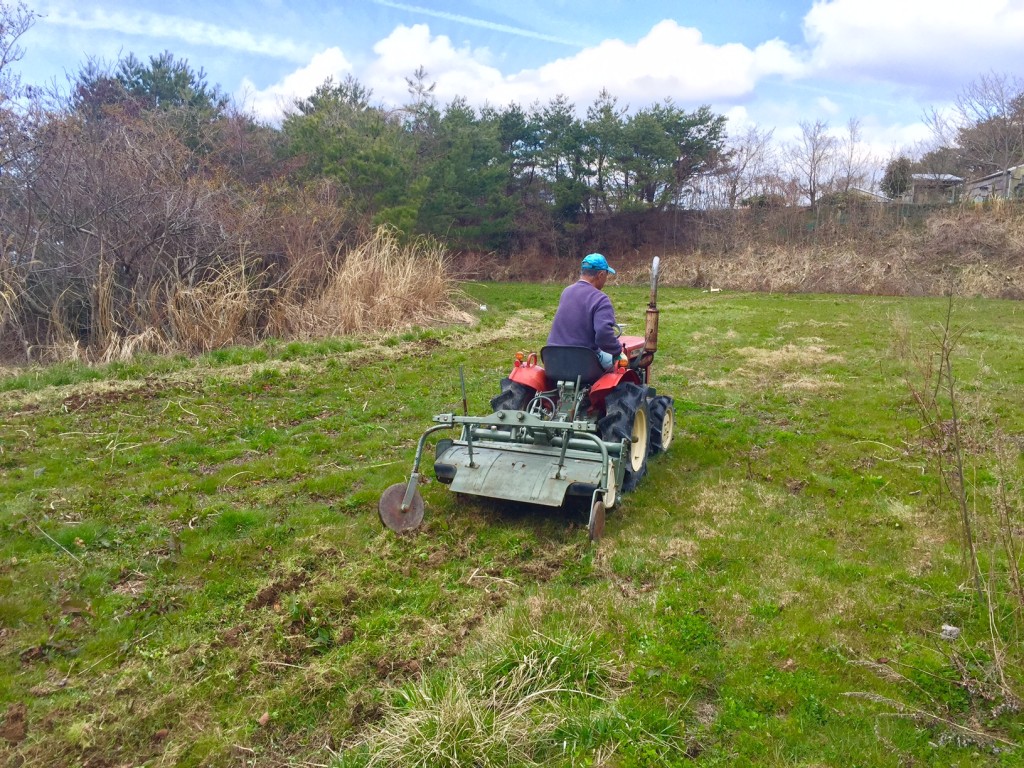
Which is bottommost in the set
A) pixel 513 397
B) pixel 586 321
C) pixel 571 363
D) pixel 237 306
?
pixel 513 397

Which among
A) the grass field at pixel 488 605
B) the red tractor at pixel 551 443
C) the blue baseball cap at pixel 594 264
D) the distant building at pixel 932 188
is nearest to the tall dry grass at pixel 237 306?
the grass field at pixel 488 605

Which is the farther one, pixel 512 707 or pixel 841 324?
pixel 841 324

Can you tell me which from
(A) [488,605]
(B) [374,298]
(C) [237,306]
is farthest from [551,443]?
(B) [374,298]

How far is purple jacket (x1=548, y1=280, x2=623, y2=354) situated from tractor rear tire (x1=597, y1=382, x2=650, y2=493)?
1.12 feet

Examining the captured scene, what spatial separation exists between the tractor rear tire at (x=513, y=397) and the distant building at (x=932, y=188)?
28962 millimetres

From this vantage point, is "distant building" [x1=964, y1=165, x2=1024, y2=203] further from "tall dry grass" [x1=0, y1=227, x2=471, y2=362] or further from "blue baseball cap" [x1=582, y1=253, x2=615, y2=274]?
"blue baseball cap" [x1=582, y1=253, x2=615, y2=274]

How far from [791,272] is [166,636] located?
23.1 meters

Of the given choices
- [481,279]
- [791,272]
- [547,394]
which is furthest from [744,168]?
[547,394]

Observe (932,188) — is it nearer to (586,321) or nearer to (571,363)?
(586,321)

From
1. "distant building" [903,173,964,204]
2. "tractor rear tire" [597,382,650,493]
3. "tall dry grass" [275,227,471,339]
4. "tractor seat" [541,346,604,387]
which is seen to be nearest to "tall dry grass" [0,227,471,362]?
"tall dry grass" [275,227,471,339]

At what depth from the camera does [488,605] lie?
3574 mm

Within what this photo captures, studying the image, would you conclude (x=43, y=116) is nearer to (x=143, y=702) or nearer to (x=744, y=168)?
(x=143, y=702)

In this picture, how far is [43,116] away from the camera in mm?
10953

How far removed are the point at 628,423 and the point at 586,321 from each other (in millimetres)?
783
